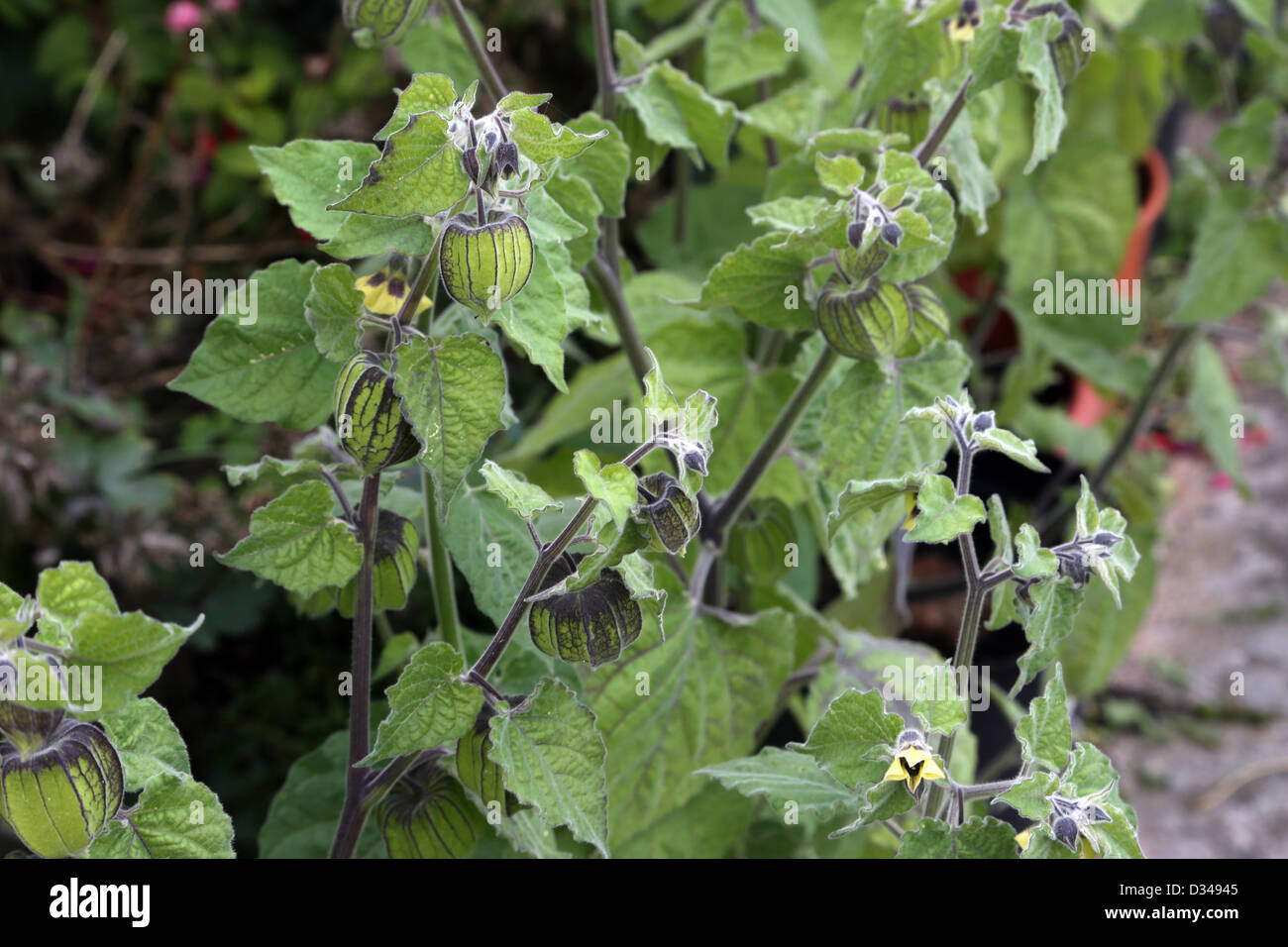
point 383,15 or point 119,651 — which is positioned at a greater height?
point 383,15

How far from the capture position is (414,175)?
0.41m

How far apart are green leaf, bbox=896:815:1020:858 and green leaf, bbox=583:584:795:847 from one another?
0.64ft

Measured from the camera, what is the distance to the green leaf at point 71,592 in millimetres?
396

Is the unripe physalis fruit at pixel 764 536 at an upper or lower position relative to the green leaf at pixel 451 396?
lower

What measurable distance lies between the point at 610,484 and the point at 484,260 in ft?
0.28

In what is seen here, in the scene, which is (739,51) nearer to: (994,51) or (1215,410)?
(994,51)

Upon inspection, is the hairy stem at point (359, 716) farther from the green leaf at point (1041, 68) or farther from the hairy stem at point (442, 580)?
the green leaf at point (1041, 68)

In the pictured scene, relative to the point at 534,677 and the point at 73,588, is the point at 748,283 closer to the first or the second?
the point at 534,677

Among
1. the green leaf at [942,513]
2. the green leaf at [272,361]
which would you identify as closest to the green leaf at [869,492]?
the green leaf at [942,513]

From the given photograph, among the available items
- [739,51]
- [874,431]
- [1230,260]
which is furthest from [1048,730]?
[1230,260]

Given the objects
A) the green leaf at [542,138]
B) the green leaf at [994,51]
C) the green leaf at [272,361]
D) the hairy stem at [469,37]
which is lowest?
the green leaf at [272,361]

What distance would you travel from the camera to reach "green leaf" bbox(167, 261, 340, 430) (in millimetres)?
500

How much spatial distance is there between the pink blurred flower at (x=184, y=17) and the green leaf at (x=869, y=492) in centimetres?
103

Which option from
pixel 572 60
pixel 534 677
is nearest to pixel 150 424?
pixel 572 60
